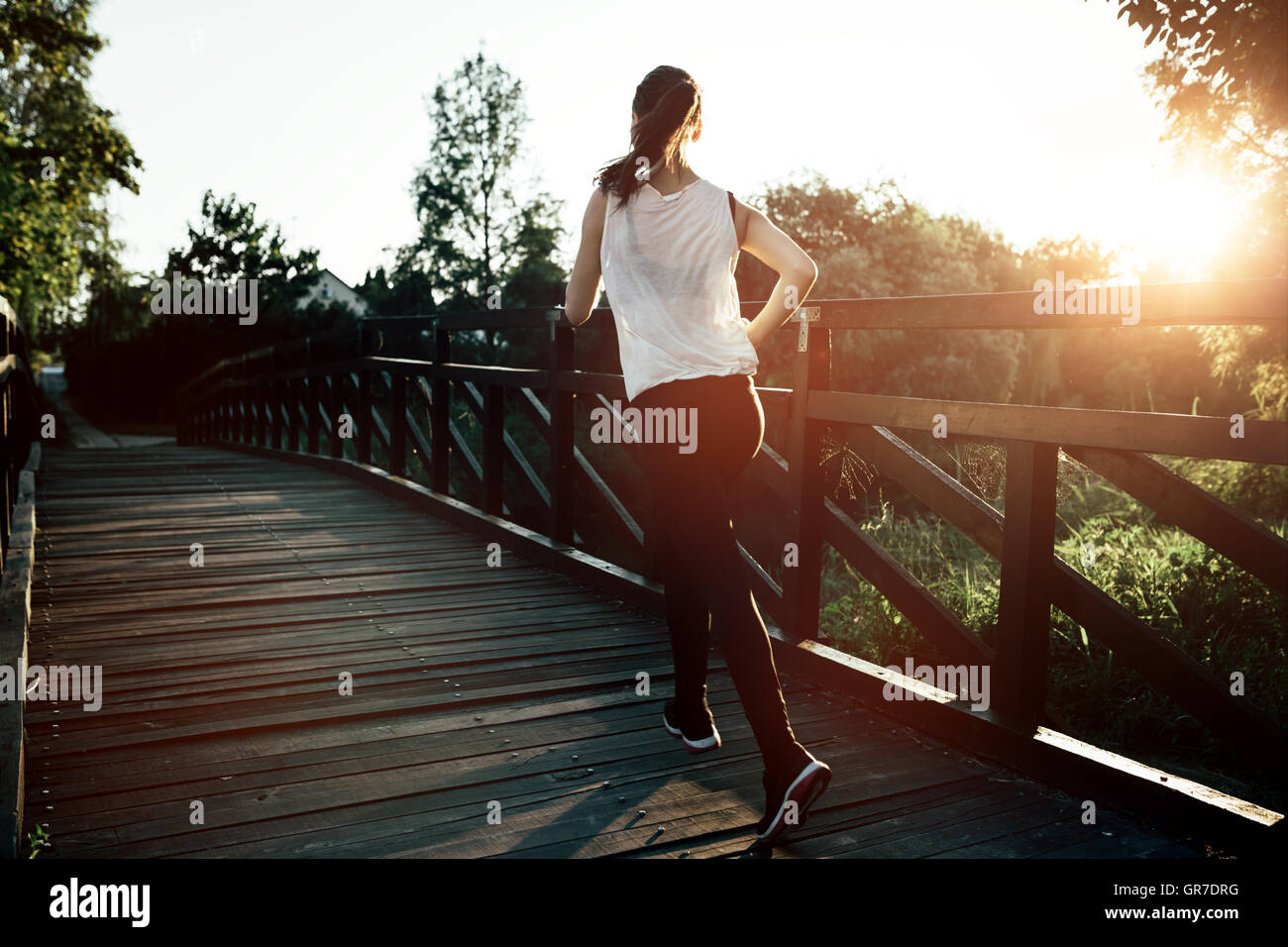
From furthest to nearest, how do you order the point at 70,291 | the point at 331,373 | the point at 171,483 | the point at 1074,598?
the point at 70,291 → the point at 331,373 → the point at 171,483 → the point at 1074,598

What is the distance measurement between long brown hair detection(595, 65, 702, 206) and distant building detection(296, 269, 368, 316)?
30.6 metres

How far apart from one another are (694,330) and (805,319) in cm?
108

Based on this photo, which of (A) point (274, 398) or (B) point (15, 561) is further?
(A) point (274, 398)

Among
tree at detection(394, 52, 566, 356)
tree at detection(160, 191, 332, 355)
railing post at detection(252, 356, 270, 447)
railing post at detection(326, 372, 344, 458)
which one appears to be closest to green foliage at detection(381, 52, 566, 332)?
tree at detection(394, 52, 566, 356)

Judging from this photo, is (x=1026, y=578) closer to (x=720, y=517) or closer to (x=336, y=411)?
(x=720, y=517)

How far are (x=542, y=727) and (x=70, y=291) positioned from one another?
19658 millimetres

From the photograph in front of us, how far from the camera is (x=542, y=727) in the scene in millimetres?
2949

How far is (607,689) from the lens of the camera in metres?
3.27

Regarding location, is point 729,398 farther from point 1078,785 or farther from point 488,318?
point 488,318

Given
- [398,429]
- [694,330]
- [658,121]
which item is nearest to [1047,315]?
[694,330]

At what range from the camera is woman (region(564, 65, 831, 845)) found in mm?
2309

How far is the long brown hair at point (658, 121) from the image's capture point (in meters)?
2.31

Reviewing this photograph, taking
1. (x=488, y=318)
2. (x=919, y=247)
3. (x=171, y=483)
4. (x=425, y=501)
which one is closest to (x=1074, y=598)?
(x=488, y=318)
